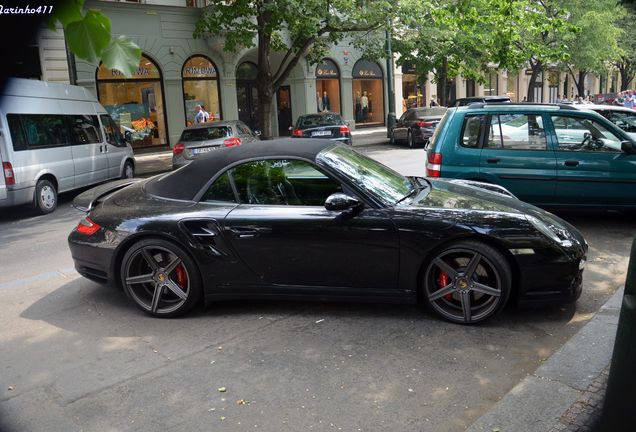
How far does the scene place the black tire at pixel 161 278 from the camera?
4859 mm

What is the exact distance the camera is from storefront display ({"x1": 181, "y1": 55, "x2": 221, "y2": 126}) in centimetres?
2397

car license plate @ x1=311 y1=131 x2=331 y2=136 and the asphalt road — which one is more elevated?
car license plate @ x1=311 y1=131 x2=331 y2=136

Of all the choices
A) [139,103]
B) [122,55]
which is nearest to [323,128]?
[139,103]

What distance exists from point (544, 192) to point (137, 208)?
5.15 meters

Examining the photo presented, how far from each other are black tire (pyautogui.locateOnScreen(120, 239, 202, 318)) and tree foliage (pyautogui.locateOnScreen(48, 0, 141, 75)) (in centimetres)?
314

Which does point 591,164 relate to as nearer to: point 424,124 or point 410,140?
point 424,124

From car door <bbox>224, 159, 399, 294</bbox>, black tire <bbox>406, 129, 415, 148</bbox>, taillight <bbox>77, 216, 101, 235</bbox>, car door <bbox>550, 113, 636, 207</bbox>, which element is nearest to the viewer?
car door <bbox>224, 159, 399, 294</bbox>

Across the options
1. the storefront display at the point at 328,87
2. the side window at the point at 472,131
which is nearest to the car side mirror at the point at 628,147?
the side window at the point at 472,131

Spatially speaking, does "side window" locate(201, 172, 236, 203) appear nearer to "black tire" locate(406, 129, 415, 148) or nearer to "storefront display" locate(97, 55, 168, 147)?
"black tire" locate(406, 129, 415, 148)

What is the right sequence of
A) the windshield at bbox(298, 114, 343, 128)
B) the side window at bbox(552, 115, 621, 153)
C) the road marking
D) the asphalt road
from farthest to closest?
the windshield at bbox(298, 114, 343, 128) → the side window at bbox(552, 115, 621, 153) → the road marking → the asphalt road

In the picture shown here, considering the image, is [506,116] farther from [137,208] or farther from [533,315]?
[137,208]

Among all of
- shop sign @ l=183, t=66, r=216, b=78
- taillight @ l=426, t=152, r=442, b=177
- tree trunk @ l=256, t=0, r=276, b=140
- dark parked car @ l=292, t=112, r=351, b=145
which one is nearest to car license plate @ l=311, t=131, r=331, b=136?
dark parked car @ l=292, t=112, r=351, b=145

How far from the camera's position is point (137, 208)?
5094 mm

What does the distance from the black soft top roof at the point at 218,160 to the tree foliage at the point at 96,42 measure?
10.2 feet
